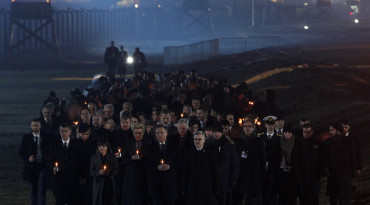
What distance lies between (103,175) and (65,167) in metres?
1.12

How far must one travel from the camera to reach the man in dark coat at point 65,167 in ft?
48.4

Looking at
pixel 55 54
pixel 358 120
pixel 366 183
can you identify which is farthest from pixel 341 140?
pixel 55 54

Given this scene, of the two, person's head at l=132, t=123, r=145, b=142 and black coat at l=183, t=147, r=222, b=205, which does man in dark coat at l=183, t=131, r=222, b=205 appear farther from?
person's head at l=132, t=123, r=145, b=142

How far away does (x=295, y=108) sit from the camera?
29891 millimetres

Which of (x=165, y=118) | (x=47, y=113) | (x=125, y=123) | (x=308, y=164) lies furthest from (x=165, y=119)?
(x=47, y=113)

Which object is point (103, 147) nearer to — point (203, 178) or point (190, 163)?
point (190, 163)

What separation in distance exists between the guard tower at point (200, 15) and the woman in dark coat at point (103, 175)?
7648 centimetres

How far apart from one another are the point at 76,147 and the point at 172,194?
5.74ft

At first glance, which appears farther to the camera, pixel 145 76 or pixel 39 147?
pixel 145 76

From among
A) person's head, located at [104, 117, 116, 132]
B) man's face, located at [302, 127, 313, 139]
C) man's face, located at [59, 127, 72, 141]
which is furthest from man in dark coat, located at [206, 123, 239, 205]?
person's head, located at [104, 117, 116, 132]

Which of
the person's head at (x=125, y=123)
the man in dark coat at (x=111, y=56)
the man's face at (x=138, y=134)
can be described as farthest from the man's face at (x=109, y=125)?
the man in dark coat at (x=111, y=56)

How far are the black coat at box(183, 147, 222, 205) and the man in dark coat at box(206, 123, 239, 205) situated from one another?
0.14 m

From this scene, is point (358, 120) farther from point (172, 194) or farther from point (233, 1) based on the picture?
point (233, 1)

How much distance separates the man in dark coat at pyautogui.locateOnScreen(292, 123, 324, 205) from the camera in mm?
14570
